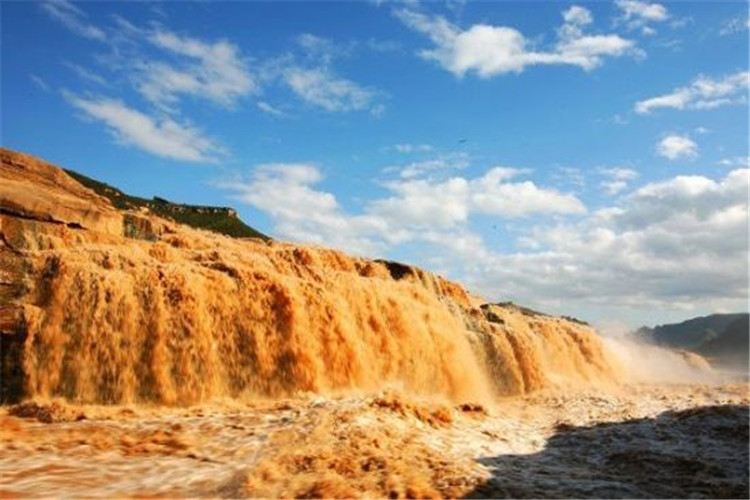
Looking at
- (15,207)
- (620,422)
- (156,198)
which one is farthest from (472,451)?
(156,198)

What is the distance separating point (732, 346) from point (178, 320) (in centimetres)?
11885

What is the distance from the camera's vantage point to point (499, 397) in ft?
94.1

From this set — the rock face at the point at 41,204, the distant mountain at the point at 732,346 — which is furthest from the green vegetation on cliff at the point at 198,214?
the distant mountain at the point at 732,346

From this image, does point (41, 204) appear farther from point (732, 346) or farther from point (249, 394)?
point (732, 346)

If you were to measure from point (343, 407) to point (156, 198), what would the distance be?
6011 centimetres

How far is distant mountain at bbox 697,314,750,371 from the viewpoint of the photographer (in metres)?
107

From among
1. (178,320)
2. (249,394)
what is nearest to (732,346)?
(249,394)

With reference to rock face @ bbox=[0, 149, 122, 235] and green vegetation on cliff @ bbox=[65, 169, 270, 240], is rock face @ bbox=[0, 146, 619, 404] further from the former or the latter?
green vegetation on cliff @ bbox=[65, 169, 270, 240]

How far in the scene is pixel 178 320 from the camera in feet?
56.5

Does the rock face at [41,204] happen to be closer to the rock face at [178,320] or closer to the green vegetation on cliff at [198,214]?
the rock face at [178,320]

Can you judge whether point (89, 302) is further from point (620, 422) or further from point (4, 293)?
point (620, 422)

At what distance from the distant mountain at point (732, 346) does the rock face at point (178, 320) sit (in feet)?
298

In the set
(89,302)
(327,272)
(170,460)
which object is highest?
(327,272)

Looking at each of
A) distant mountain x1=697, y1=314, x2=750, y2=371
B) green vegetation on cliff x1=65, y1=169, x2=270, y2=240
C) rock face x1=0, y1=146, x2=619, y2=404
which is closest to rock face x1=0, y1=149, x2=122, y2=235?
rock face x1=0, y1=146, x2=619, y2=404
